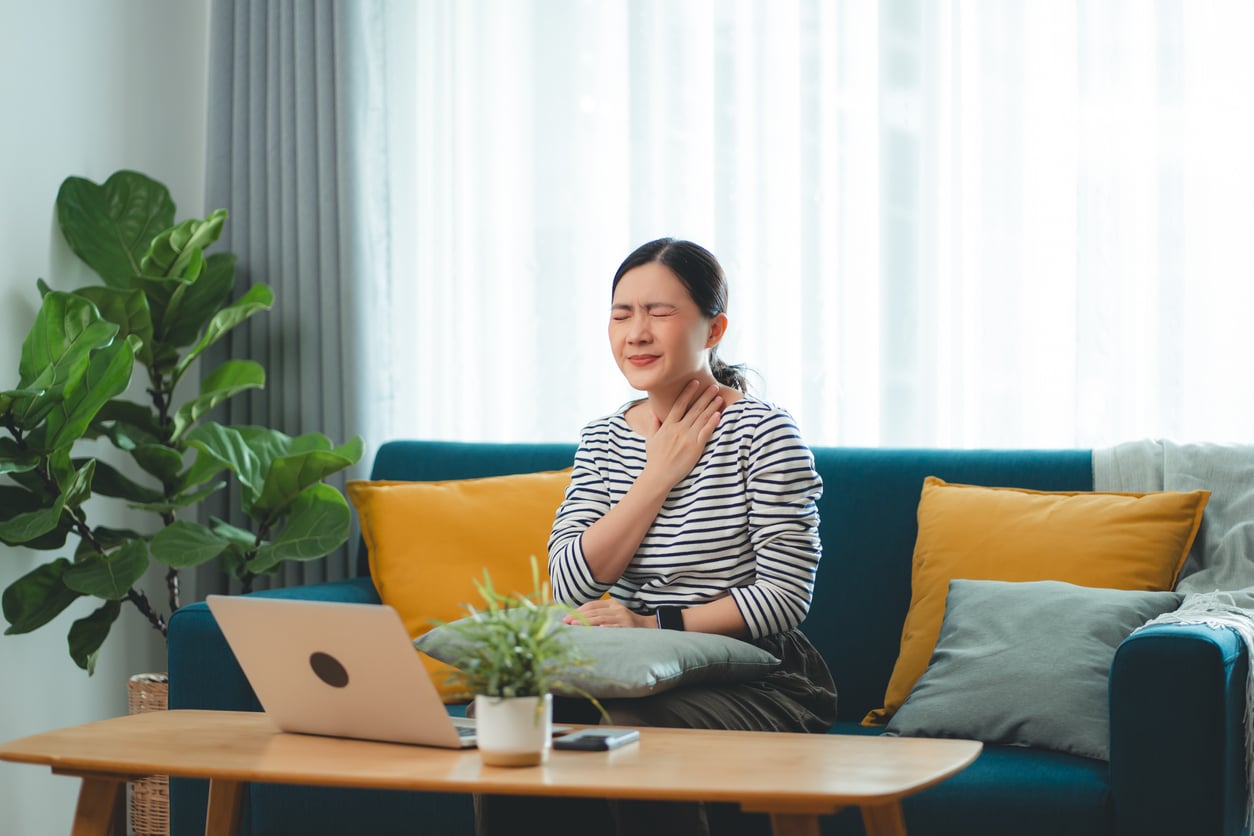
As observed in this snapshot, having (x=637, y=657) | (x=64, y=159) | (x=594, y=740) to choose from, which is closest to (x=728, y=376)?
(x=637, y=657)

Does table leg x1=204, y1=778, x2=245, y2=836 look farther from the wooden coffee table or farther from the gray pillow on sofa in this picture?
the gray pillow on sofa

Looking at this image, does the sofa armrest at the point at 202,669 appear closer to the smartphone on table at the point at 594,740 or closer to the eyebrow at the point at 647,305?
the eyebrow at the point at 647,305

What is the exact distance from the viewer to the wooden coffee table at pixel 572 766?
45.3 inches

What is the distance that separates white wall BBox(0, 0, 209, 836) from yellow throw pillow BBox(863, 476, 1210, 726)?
6.03 feet

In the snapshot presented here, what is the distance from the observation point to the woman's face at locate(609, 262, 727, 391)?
2.01m

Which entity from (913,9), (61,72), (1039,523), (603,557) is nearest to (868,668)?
(1039,523)

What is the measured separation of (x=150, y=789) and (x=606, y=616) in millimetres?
1513

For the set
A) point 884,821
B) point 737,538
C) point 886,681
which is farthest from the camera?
point 886,681

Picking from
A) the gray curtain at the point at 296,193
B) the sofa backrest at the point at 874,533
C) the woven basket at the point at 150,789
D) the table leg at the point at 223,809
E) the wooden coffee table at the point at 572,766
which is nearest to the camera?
the wooden coffee table at the point at 572,766

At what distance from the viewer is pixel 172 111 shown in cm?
332

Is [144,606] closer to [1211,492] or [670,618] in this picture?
[670,618]

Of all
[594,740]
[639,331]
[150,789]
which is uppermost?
[639,331]

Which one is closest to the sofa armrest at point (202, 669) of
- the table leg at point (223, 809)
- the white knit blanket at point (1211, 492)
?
the table leg at point (223, 809)

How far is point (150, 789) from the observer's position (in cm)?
283
